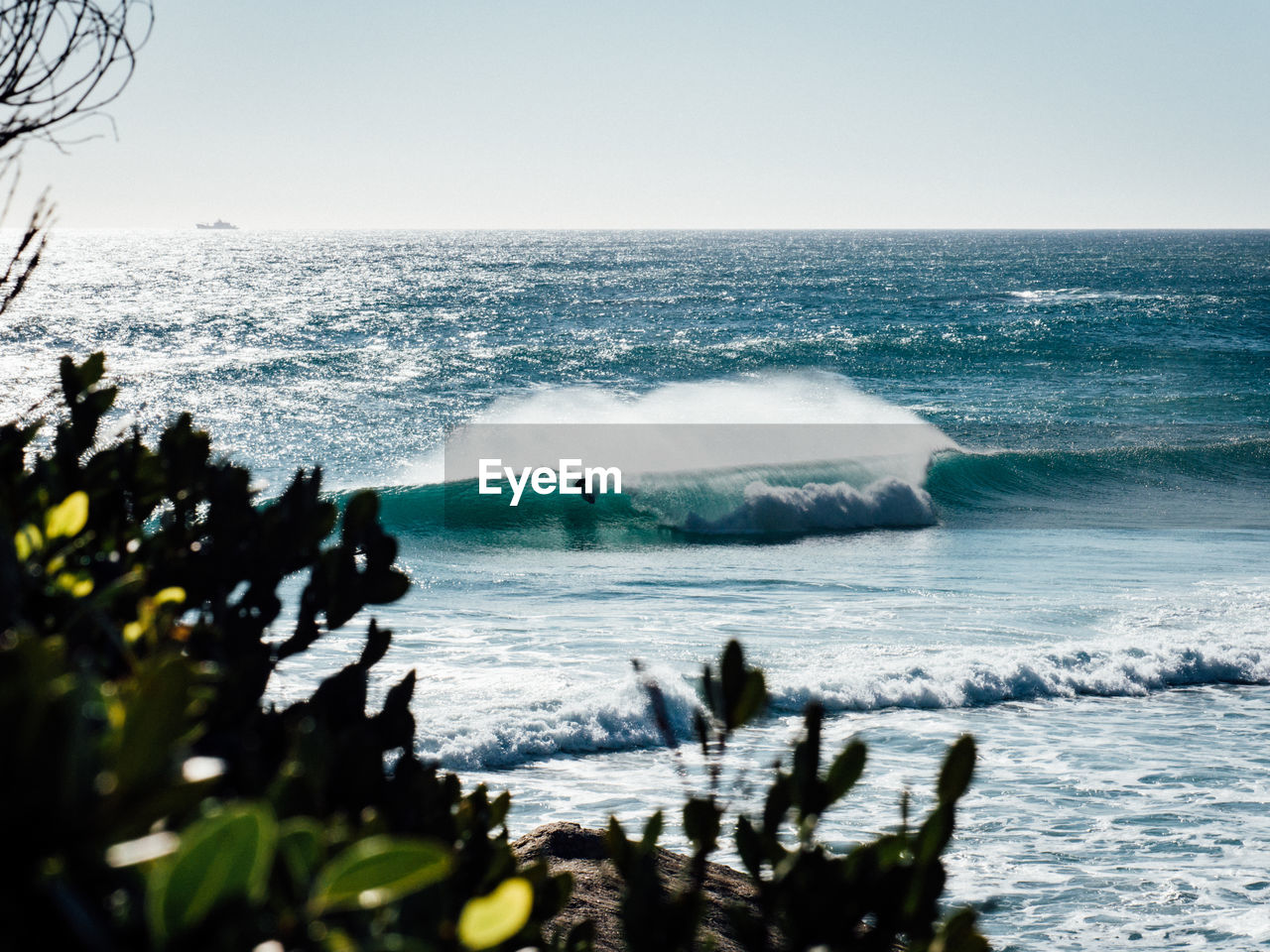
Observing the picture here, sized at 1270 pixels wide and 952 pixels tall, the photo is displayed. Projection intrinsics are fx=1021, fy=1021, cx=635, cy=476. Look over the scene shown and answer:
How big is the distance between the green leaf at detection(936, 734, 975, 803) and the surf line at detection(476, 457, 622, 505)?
51.6 feet

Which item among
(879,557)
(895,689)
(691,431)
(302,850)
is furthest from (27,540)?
(691,431)

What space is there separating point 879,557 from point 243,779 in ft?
45.4

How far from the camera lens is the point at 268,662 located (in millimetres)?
1531

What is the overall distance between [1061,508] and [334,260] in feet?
248

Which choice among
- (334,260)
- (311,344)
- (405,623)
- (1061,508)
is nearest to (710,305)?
(311,344)

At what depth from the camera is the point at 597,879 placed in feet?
12.7

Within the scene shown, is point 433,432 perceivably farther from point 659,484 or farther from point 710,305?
point 710,305

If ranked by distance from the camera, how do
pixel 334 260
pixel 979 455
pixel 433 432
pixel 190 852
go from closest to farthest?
pixel 190 852
pixel 979 455
pixel 433 432
pixel 334 260

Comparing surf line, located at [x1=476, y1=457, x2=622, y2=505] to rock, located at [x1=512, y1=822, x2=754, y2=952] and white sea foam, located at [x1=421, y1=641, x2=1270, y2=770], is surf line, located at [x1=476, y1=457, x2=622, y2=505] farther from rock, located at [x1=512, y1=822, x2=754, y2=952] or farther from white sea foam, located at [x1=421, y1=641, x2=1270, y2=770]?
rock, located at [x1=512, y1=822, x2=754, y2=952]

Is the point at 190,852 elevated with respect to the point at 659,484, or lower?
elevated

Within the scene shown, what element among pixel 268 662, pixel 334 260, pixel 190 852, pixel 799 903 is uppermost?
pixel 334 260

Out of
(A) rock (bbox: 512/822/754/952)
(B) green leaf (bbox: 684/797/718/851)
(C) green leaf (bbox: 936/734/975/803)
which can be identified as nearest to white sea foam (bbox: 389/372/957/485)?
(A) rock (bbox: 512/822/754/952)

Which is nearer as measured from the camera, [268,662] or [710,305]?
[268,662]

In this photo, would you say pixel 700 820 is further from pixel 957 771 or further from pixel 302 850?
pixel 302 850
